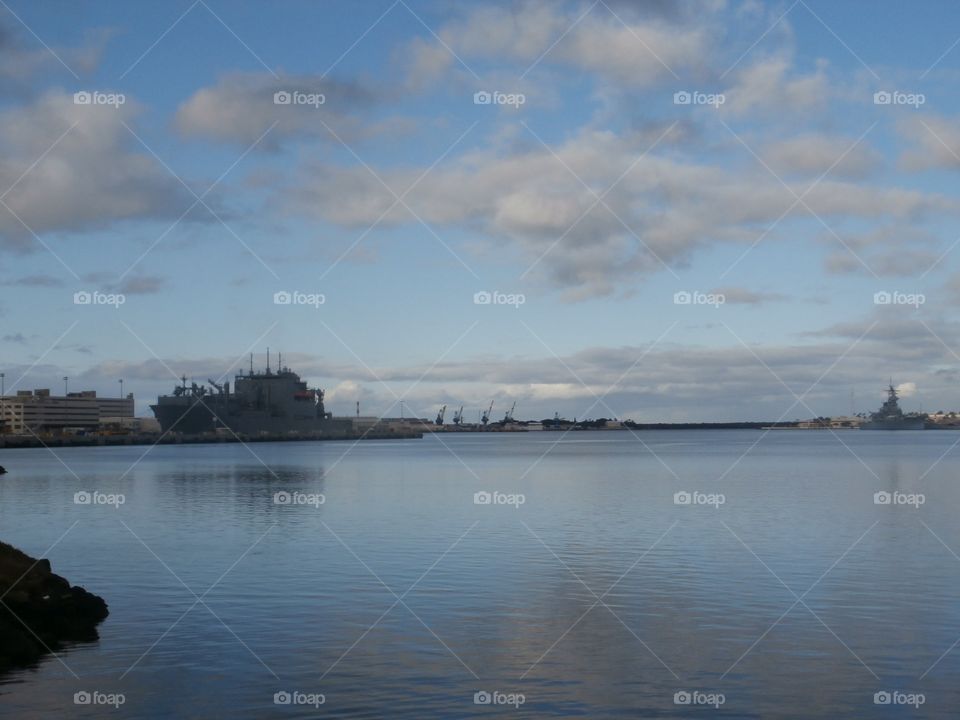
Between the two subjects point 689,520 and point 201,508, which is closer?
point 689,520

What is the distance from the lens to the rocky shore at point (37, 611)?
21.4m

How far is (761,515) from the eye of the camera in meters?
51.2

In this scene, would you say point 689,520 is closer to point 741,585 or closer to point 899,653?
point 741,585

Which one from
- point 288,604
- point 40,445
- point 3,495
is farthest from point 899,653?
point 40,445

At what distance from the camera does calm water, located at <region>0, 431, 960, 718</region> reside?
18.7 meters

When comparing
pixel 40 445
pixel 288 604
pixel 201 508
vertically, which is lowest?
A: pixel 288 604

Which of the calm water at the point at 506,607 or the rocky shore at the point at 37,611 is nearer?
the calm water at the point at 506,607

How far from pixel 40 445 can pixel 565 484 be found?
150823 millimetres

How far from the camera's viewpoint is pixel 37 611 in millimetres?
23484

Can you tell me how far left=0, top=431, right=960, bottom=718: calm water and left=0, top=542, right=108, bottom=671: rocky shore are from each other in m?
0.70

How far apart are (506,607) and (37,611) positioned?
11334 mm

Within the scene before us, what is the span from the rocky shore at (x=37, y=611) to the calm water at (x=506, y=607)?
0.70 meters

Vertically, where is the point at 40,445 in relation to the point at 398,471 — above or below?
above

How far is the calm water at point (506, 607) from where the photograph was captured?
61.3ft
